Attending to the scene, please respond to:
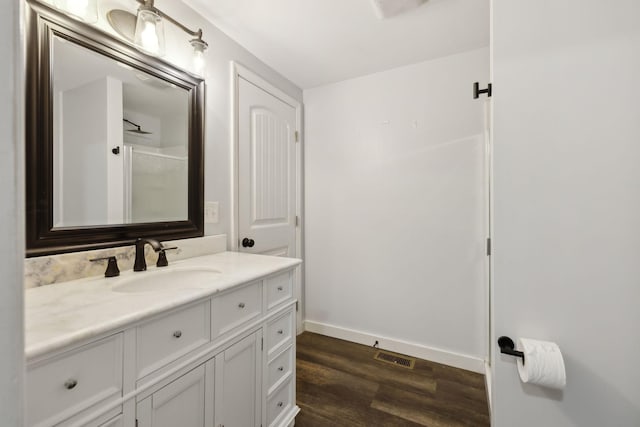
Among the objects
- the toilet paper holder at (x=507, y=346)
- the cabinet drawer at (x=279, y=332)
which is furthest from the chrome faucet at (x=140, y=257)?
the toilet paper holder at (x=507, y=346)

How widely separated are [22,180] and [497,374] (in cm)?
115

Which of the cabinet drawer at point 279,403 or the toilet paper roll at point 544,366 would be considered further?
the cabinet drawer at point 279,403

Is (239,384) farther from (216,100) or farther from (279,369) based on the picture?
(216,100)

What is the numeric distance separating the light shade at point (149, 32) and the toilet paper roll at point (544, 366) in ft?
6.13

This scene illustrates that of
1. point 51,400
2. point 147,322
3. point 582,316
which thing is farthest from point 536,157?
point 51,400

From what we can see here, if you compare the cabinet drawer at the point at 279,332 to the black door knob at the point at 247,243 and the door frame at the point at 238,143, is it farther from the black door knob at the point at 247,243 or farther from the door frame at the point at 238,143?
the black door knob at the point at 247,243

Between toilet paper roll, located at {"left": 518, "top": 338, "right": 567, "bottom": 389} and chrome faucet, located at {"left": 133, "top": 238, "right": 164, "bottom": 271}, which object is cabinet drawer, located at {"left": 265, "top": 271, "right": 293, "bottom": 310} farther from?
toilet paper roll, located at {"left": 518, "top": 338, "right": 567, "bottom": 389}

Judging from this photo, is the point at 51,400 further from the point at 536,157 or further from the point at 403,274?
the point at 403,274

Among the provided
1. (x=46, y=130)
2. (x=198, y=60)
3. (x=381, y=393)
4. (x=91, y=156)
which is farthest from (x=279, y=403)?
(x=198, y=60)

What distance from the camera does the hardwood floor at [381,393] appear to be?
1.48 metres

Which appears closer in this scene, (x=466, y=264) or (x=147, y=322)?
(x=147, y=322)

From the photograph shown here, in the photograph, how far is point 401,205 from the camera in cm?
217

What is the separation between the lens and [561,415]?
75 cm

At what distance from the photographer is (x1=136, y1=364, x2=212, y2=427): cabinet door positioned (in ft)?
2.55
